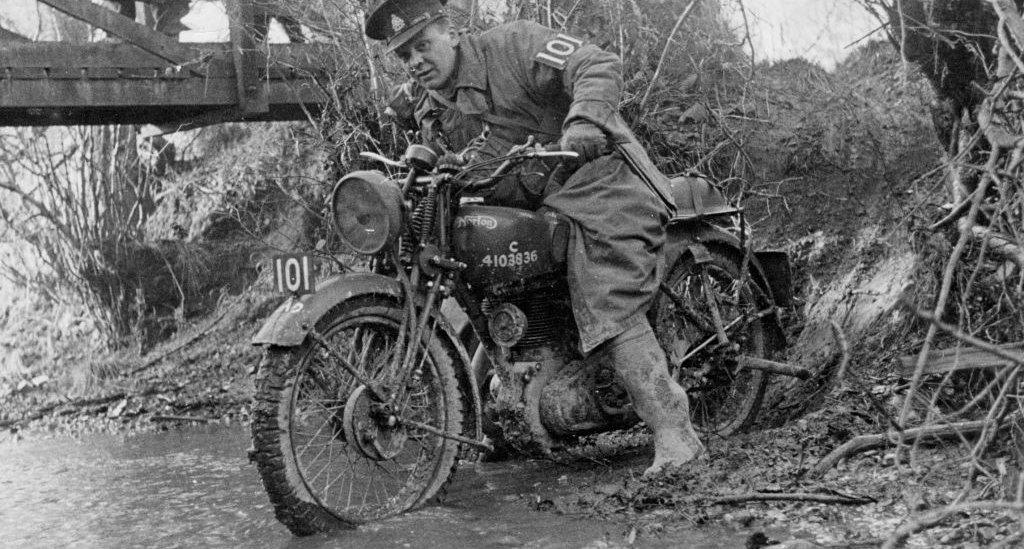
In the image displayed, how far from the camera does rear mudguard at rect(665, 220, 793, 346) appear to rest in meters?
4.75

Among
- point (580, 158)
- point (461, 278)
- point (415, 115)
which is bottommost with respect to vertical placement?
point (461, 278)

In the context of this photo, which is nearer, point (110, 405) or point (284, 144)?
point (110, 405)

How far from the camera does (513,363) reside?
4391 millimetres

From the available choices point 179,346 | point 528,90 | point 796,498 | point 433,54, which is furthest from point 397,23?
point 179,346

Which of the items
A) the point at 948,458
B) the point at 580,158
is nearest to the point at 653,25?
the point at 580,158

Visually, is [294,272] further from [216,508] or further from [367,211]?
[216,508]

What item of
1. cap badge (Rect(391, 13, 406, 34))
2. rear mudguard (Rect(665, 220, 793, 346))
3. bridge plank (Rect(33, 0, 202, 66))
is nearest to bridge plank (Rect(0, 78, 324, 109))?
bridge plank (Rect(33, 0, 202, 66))

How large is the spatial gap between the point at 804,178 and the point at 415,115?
2598 mm

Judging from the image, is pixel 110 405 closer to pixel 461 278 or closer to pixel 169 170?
pixel 169 170

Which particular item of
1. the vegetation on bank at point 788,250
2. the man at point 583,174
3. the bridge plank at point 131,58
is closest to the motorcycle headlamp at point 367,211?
the man at point 583,174

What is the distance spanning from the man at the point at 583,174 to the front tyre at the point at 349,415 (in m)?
0.63

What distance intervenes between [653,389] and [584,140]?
0.99 m

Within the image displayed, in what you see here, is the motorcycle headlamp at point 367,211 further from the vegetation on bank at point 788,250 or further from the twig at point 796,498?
the twig at point 796,498

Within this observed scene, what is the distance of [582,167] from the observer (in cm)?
435
